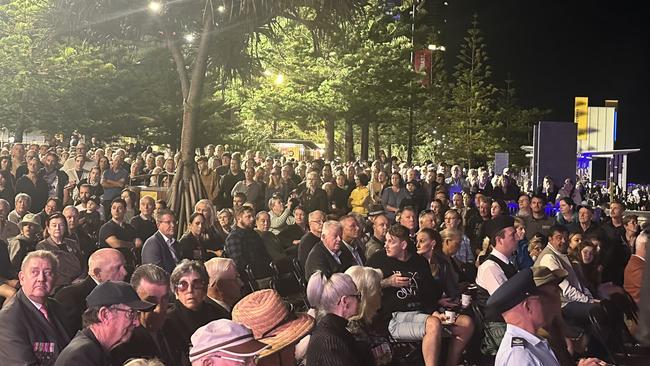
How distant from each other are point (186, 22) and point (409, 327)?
878 centimetres

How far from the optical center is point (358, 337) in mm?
6785

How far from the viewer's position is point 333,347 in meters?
6.04

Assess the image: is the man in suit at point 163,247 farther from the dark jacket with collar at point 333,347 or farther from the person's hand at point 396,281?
the dark jacket with collar at point 333,347

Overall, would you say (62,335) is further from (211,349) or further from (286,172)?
(286,172)

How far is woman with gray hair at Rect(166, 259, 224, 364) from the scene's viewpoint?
708 centimetres

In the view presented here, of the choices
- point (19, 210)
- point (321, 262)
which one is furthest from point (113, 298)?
point (19, 210)

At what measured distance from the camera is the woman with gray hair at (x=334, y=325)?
6027 millimetres

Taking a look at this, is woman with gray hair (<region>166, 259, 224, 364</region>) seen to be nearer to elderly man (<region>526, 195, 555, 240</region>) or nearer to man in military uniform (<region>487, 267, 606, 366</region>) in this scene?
man in military uniform (<region>487, 267, 606, 366</region>)

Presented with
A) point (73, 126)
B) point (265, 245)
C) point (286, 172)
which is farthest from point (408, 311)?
point (73, 126)

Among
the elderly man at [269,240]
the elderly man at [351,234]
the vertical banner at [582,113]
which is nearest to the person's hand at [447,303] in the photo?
the elderly man at [351,234]

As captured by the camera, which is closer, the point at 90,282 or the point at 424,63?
the point at 90,282

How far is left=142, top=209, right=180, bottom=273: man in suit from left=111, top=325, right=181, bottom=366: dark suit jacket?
2905 millimetres

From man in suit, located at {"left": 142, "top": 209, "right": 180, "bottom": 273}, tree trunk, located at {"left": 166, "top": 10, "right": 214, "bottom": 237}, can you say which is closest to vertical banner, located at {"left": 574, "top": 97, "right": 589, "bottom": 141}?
tree trunk, located at {"left": 166, "top": 10, "right": 214, "bottom": 237}

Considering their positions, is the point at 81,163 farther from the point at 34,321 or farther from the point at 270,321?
the point at 270,321
